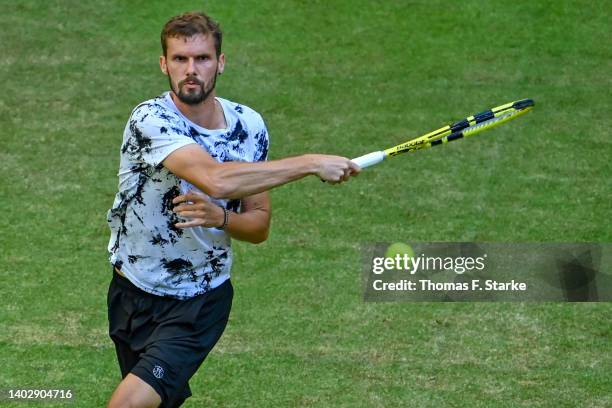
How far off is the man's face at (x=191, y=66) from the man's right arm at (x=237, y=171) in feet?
1.10

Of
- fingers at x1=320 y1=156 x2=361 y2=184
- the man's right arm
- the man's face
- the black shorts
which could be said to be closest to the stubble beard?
the man's face

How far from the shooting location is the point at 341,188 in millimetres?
11445

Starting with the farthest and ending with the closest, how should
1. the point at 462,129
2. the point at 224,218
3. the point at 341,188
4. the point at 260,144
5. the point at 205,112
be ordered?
the point at 341,188 < the point at 462,129 < the point at 260,144 < the point at 205,112 < the point at 224,218

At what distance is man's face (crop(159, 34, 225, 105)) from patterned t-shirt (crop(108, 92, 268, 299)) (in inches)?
4.8

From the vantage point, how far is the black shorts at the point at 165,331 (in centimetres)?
630

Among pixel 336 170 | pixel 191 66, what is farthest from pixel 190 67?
pixel 336 170

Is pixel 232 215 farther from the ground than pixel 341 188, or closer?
closer

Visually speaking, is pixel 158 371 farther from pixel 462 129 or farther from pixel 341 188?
pixel 341 188

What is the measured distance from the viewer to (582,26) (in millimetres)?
14555

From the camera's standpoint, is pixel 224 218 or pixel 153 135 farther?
pixel 224 218

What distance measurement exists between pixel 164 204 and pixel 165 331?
0.67 meters

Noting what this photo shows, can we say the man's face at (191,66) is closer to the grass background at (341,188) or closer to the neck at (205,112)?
the neck at (205,112)

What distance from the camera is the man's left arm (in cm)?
611

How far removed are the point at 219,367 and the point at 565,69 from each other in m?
6.85
